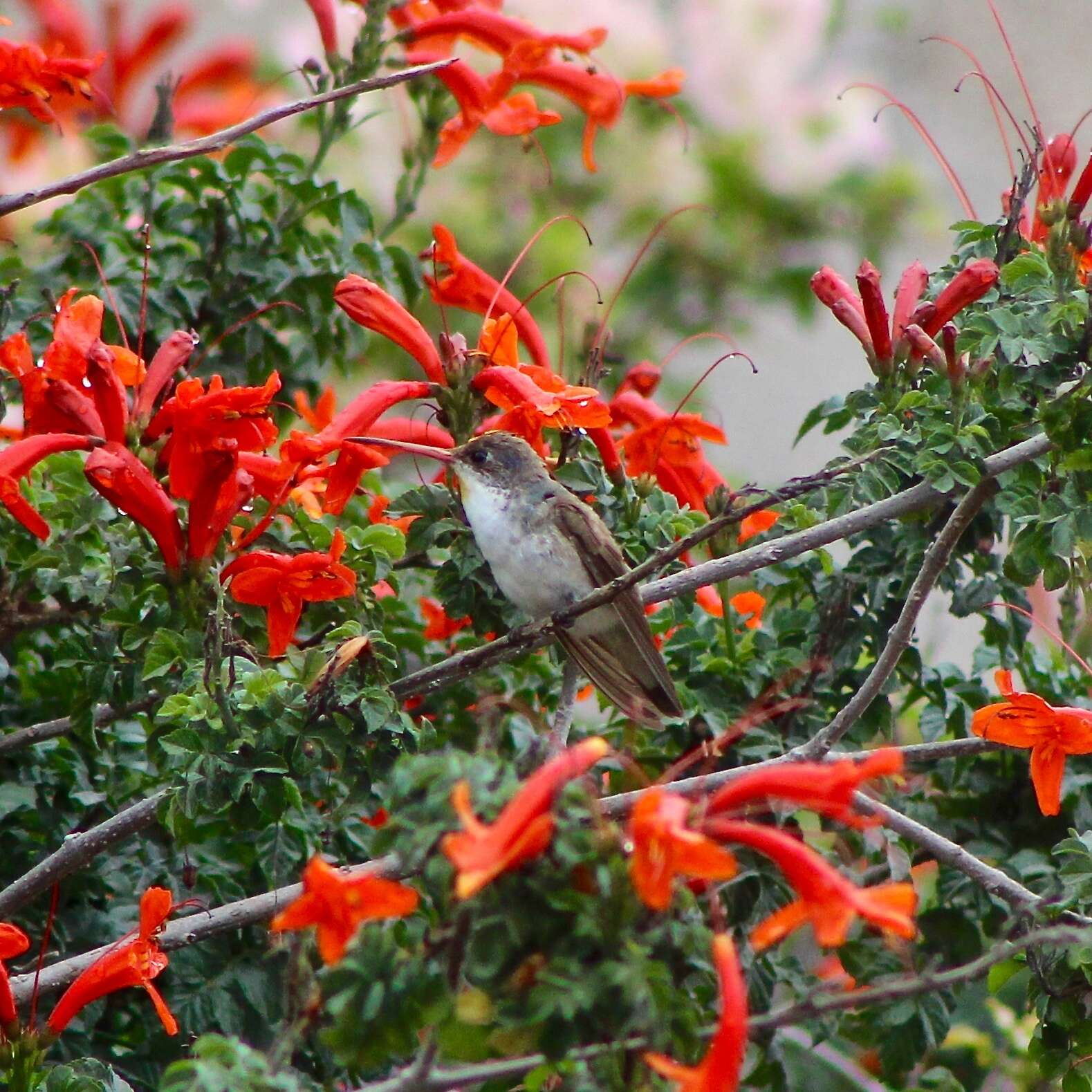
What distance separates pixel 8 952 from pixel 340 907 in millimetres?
1064

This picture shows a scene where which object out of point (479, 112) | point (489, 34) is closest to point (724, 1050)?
point (479, 112)

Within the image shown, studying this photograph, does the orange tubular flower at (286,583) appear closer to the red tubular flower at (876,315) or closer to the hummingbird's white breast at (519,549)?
the hummingbird's white breast at (519,549)

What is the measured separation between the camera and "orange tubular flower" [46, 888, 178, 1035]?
2.62 m

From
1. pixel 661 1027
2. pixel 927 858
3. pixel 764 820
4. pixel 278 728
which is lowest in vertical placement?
pixel 927 858

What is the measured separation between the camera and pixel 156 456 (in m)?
3.26

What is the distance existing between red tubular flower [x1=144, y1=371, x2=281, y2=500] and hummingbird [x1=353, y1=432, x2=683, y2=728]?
223 millimetres

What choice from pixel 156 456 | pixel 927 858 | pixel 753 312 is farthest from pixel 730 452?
pixel 156 456

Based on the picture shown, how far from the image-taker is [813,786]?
179 cm

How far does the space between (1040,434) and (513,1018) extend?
5.68 ft

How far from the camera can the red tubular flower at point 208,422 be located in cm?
298

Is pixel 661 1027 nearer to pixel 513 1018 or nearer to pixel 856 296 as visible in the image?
pixel 513 1018

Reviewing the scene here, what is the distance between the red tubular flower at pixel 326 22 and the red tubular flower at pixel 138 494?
1461mm

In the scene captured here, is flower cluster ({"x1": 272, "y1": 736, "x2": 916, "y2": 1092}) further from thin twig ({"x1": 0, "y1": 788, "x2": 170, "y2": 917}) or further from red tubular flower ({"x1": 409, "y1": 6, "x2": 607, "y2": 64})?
red tubular flower ({"x1": 409, "y1": 6, "x2": 607, "y2": 64})

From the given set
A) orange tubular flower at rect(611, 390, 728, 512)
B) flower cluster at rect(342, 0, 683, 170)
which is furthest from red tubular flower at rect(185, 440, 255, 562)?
flower cluster at rect(342, 0, 683, 170)
